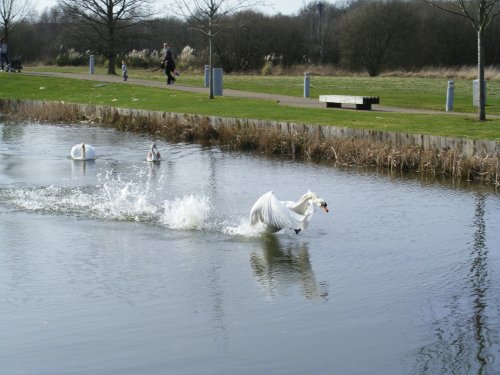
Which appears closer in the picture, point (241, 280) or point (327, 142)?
point (241, 280)

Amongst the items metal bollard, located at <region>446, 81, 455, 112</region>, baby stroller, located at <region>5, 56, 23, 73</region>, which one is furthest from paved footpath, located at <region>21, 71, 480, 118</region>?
baby stroller, located at <region>5, 56, 23, 73</region>

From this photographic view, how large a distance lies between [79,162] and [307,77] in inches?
584

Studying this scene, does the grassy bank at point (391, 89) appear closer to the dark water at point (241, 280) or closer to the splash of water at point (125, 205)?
the dark water at point (241, 280)

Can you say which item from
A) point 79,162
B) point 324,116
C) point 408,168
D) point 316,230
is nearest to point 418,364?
point 316,230

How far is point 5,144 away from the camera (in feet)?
92.9

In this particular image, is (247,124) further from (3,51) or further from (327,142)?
(3,51)

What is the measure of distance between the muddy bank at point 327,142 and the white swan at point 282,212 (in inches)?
269

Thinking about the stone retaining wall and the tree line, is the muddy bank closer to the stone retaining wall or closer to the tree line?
the stone retaining wall

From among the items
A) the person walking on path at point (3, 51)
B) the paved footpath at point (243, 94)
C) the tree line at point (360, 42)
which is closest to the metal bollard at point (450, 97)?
the paved footpath at point (243, 94)

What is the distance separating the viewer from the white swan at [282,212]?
587 inches

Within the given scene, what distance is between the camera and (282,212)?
49.0 feet

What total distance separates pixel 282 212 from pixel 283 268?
1.49 metres

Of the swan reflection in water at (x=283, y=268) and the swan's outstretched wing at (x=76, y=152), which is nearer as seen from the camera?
the swan reflection in water at (x=283, y=268)

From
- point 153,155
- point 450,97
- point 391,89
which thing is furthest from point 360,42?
point 153,155
